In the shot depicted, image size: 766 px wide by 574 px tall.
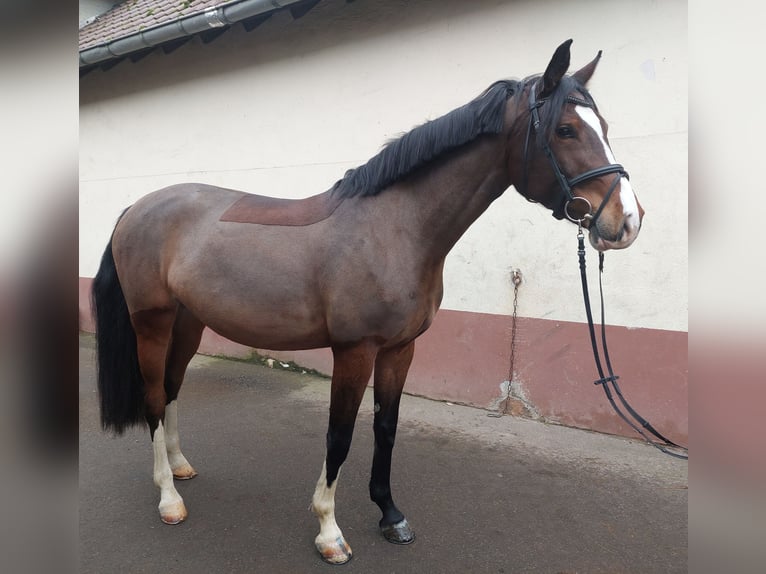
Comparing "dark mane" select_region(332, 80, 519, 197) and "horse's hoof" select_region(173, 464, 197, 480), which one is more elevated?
"dark mane" select_region(332, 80, 519, 197)

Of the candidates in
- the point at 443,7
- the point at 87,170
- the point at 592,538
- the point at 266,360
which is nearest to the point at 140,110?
the point at 87,170

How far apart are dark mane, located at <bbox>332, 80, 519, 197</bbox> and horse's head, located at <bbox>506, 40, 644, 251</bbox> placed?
0.08 meters

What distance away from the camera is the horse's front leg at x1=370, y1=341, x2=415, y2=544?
7.25 ft

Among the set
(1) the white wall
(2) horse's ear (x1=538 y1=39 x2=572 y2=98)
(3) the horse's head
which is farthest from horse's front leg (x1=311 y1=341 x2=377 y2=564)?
(1) the white wall

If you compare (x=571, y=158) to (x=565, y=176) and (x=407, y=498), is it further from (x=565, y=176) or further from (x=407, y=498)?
(x=407, y=498)

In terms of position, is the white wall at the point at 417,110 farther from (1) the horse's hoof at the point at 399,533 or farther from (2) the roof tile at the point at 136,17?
(1) the horse's hoof at the point at 399,533

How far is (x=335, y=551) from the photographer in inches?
78.6

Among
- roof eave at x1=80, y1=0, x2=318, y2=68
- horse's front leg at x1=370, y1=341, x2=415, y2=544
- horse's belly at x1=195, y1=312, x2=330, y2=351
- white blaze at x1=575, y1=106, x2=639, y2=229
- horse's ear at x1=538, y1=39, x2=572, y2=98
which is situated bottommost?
horse's front leg at x1=370, y1=341, x2=415, y2=544

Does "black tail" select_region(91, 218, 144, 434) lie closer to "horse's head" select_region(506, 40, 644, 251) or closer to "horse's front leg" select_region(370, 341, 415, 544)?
"horse's front leg" select_region(370, 341, 415, 544)

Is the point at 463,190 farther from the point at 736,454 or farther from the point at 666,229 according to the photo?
the point at 666,229

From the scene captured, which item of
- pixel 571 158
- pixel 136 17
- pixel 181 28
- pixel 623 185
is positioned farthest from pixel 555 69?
pixel 136 17

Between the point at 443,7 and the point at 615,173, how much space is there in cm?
305

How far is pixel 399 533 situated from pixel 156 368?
142 cm

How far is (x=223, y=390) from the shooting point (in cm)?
428
